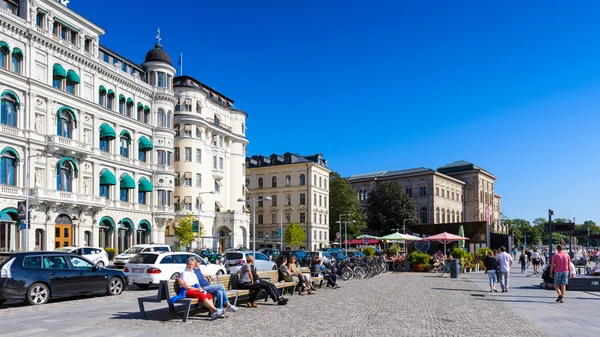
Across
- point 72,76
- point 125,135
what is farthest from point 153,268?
point 125,135

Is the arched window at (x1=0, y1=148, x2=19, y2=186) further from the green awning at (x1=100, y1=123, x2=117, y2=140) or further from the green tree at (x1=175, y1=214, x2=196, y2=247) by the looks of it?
the green tree at (x1=175, y1=214, x2=196, y2=247)

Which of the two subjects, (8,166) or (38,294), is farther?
(8,166)

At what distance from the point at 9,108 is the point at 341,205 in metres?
67.8

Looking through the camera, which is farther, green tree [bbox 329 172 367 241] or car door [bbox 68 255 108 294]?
green tree [bbox 329 172 367 241]

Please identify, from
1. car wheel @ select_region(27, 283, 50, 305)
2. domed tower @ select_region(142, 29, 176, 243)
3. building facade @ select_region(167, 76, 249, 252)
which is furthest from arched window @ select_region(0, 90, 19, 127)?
car wheel @ select_region(27, 283, 50, 305)

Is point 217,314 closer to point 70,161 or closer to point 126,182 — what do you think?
point 70,161

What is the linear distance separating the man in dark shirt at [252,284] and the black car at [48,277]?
5732 millimetres

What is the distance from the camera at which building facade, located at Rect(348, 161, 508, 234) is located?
375 feet

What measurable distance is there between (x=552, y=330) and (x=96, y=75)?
41591mm

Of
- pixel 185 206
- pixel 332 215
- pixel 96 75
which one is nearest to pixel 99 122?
pixel 96 75

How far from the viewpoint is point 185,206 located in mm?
61094

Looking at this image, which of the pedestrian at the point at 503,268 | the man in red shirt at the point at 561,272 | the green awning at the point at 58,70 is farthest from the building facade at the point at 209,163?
the man in red shirt at the point at 561,272

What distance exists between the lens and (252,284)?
15875 mm

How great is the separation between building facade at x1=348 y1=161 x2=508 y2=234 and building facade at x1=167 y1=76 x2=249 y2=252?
162 feet
